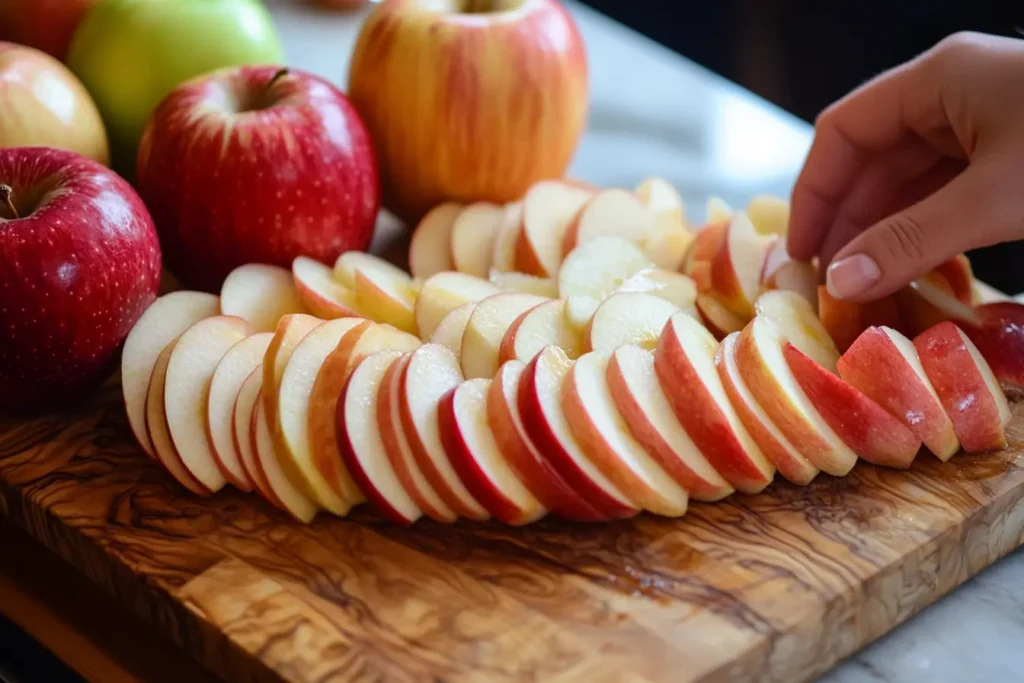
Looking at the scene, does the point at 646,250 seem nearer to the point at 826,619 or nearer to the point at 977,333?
the point at 977,333

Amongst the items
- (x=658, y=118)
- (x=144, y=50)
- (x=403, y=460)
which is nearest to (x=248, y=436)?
(x=403, y=460)

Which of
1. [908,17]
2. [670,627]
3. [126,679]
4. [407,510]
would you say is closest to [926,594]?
[670,627]

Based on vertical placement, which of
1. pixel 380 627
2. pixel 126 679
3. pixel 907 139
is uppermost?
pixel 907 139

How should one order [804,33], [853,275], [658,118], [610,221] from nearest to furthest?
[853,275], [610,221], [658,118], [804,33]

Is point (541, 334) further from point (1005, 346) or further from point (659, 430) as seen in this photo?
point (1005, 346)

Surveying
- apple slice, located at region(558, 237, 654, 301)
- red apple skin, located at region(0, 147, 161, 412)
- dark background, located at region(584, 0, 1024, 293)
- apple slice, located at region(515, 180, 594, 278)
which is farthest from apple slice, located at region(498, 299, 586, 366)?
dark background, located at region(584, 0, 1024, 293)

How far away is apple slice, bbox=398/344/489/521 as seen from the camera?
105 centimetres

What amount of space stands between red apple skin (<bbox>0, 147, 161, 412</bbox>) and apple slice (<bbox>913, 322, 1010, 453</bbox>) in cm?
87

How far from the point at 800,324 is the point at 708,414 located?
25 centimetres

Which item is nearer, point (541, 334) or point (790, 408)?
point (790, 408)

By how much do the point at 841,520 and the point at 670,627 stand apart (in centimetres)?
23

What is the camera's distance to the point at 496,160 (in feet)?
5.35

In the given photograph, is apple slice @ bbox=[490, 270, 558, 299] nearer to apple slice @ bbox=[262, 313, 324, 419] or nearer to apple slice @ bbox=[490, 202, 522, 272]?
apple slice @ bbox=[490, 202, 522, 272]

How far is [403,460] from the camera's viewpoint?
1064 millimetres
